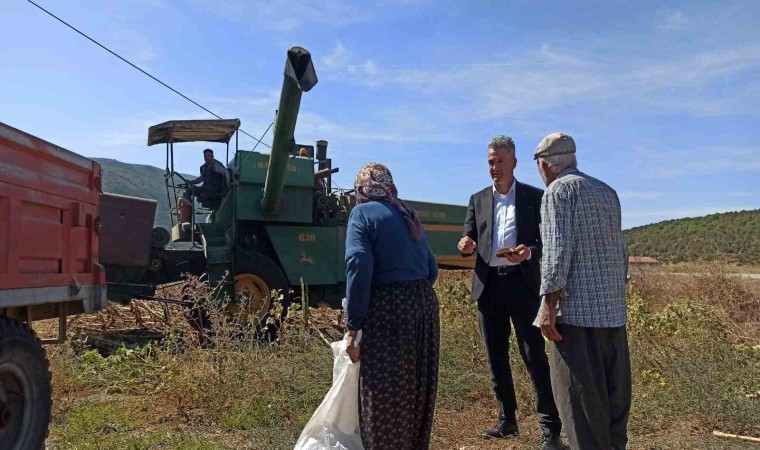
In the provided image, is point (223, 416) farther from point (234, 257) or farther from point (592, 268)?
point (234, 257)

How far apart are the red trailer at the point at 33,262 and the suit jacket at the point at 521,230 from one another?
2.68 metres

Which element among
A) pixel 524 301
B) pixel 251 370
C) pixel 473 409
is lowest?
pixel 473 409

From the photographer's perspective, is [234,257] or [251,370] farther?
[234,257]

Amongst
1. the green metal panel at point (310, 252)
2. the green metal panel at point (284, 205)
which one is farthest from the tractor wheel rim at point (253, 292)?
the green metal panel at point (284, 205)

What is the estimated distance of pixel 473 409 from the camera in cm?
521

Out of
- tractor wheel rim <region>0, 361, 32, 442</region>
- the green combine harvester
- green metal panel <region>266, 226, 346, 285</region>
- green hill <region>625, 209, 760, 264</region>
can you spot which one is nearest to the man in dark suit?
tractor wheel rim <region>0, 361, 32, 442</region>

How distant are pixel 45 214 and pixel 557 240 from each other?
3033 mm

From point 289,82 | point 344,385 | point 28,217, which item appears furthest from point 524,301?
point 289,82

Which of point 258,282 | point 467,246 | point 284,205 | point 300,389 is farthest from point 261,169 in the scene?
point 467,246

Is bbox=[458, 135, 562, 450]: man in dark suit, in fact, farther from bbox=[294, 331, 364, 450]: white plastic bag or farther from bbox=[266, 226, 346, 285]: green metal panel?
bbox=[266, 226, 346, 285]: green metal panel

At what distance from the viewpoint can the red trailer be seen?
3.57 meters

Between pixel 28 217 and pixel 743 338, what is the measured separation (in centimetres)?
614

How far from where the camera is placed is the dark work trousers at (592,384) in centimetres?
305

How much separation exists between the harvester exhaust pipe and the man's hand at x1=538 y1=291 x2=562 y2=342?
4.84 metres
